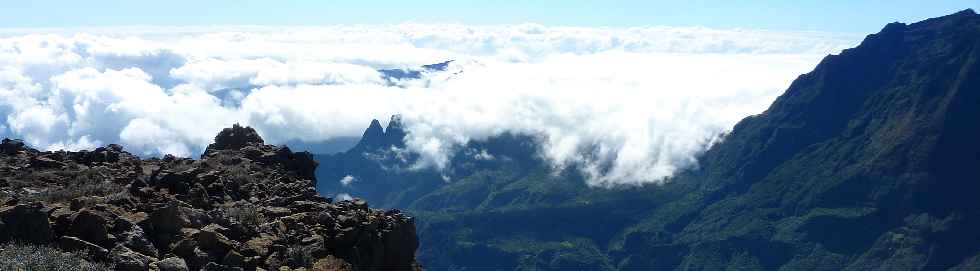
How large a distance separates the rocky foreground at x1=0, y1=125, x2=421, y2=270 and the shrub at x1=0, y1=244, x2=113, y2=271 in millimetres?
1142

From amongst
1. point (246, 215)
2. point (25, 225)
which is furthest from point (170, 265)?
point (246, 215)

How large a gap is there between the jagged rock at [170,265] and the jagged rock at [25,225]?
4.42 meters

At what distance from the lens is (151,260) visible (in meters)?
32.2

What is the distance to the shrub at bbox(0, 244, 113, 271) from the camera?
28188mm

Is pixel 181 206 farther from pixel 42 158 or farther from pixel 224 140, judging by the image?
pixel 224 140

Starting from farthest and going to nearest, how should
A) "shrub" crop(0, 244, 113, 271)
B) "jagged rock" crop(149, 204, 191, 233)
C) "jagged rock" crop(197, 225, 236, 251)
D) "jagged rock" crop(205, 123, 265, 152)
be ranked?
"jagged rock" crop(205, 123, 265, 152) < "jagged rock" crop(149, 204, 191, 233) < "jagged rock" crop(197, 225, 236, 251) < "shrub" crop(0, 244, 113, 271)

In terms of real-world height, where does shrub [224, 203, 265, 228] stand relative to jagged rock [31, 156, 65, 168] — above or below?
below

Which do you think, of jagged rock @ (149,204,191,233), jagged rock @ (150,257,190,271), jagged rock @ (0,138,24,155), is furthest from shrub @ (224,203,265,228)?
jagged rock @ (0,138,24,155)

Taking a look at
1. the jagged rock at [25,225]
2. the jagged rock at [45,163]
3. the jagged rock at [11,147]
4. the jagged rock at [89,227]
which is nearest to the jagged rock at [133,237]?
the jagged rock at [89,227]

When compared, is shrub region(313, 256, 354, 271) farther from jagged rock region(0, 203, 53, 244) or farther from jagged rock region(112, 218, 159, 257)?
jagged rock region(0, 203, 53, 244)

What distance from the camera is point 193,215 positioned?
38594mm

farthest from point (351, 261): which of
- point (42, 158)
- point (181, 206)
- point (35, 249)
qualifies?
point (42, 158)

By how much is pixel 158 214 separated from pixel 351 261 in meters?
9.68

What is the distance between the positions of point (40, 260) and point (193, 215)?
32.9 ft
